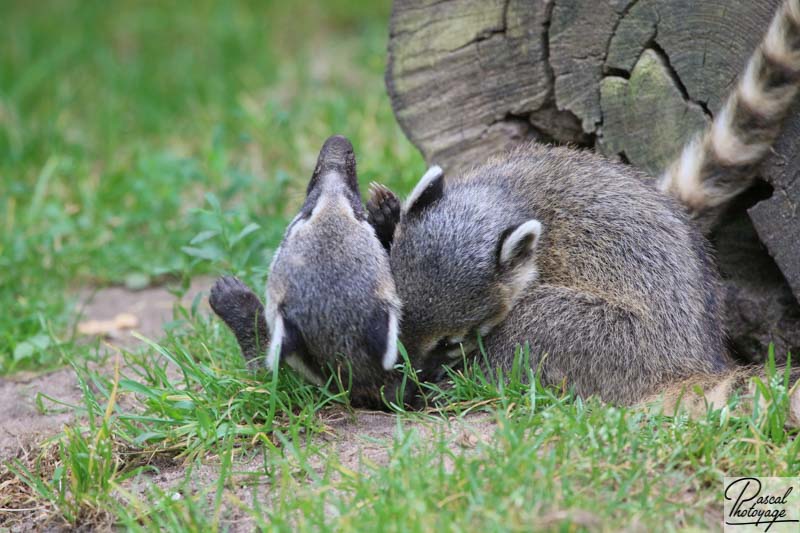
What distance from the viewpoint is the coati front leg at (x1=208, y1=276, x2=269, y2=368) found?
15.9 feet

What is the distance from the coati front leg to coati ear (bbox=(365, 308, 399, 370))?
74 centimetres

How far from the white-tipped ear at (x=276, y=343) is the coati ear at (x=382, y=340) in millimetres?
396

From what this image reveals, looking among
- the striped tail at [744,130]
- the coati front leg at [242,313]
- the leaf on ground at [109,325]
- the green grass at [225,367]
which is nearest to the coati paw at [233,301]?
the coati front leg at [242,313]

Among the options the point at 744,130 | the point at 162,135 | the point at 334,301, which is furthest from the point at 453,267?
the point at 162,135

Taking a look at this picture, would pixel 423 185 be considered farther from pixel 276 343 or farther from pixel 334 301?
pixel 276 343

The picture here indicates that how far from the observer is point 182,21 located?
11.3 m

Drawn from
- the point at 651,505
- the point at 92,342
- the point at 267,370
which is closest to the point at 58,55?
the point at 92,342

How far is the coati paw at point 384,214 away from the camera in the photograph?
495 cm

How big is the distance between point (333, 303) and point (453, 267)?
0.66m

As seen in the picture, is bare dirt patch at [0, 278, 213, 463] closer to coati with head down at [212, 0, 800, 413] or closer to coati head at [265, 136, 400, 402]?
coati head at [265, 136, 400, 402]
